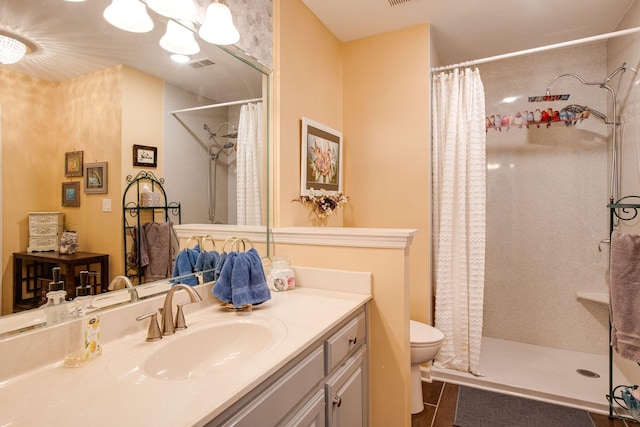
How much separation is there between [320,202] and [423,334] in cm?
112

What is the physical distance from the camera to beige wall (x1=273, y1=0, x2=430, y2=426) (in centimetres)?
163

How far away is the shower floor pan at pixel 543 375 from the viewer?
2.16 metres

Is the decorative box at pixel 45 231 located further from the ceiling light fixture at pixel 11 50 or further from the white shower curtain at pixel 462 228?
the white shower curtain at pixel 462 228

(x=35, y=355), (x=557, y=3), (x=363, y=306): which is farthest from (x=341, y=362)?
(x=557, y=3)

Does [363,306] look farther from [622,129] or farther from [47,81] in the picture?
[622,129]

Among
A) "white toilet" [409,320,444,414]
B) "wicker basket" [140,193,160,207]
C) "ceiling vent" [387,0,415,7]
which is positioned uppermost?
"ceiling vent" [387,0,415,7]

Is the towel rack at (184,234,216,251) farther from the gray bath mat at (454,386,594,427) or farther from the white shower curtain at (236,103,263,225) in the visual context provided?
the gray bath mat at (454,386,594,427)

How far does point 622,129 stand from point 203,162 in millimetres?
2978

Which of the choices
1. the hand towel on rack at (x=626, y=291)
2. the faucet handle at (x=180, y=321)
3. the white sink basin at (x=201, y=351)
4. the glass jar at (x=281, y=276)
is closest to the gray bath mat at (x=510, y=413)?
the hand towel on rack at (x=626, y=291)

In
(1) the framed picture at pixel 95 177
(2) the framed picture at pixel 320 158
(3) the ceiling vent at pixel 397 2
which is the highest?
(3) the ceiling vent at pixel 397 2

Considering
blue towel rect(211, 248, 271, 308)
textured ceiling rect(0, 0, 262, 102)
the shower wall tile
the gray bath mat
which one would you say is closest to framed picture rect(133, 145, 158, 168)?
textured ceiling rect(0, 0, 262, 102)

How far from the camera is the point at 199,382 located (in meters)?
0.82

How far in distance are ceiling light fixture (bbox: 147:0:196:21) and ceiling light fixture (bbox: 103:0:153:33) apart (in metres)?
0.04

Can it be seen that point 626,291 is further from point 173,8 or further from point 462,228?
Result: point 173,8
